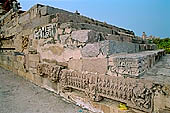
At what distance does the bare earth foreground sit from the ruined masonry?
0.17m

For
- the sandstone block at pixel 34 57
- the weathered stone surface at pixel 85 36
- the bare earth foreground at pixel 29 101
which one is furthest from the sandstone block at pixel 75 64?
the sandstone block at pixel 34 57

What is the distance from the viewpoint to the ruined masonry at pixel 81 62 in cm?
176

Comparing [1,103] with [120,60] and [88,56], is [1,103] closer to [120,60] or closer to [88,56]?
[88,56]

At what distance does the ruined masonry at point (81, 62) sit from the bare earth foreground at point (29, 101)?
173mm

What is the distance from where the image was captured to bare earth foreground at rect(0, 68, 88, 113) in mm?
2199

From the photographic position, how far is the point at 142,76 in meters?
1.77

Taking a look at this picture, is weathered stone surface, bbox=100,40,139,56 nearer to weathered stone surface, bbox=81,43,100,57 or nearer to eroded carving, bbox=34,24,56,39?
weathered stone surface, bbox=81,43,100,57

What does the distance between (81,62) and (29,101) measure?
119 cm

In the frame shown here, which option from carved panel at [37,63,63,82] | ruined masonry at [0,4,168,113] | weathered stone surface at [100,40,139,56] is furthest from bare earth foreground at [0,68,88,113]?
weathered stone surface at [100,40,139,56]

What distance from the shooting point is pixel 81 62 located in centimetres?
245

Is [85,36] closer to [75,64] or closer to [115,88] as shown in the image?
[75,64]

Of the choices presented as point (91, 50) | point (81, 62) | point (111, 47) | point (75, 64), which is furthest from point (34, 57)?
point (111, 47)

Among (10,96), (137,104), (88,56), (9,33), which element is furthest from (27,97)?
(9,33)

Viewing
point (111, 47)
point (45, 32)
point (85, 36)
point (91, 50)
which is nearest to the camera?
point (111, 47)
